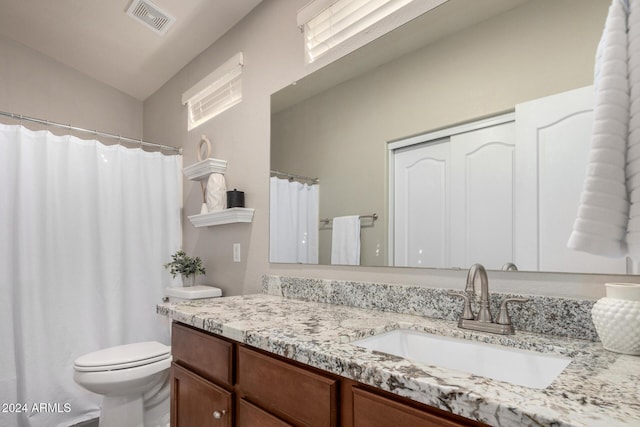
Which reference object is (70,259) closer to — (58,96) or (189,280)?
(189,280)

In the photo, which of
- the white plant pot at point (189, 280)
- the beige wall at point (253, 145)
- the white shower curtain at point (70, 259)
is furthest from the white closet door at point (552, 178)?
the white shower curtain at point (70, 259)

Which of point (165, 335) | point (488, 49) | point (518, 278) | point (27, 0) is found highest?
point (27, 0)

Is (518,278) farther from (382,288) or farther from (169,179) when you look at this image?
(169,179)

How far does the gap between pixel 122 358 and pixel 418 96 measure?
76.2 inches

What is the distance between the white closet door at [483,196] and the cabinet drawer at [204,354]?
2.63 feet

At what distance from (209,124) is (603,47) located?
89.8 inches

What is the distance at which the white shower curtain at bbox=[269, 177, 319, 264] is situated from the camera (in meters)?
1.74

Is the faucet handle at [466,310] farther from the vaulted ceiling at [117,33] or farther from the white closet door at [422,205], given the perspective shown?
the vaulted ceiling at [117,33]

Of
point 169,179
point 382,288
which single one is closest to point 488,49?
point 382,288

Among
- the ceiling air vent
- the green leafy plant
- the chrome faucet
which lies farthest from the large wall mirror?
the ceiling air vent

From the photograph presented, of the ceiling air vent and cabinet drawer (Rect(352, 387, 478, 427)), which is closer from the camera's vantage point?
cabinet drawer (Rect(352, 387, 478, 427))

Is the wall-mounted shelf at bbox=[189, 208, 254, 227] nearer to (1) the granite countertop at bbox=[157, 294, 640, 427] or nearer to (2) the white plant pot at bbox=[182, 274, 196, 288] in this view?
(2) the white plant pot at bbox=[182, 274, 196, 288]

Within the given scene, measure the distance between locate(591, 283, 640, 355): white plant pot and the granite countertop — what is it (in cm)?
3

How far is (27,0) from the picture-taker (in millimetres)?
2451
